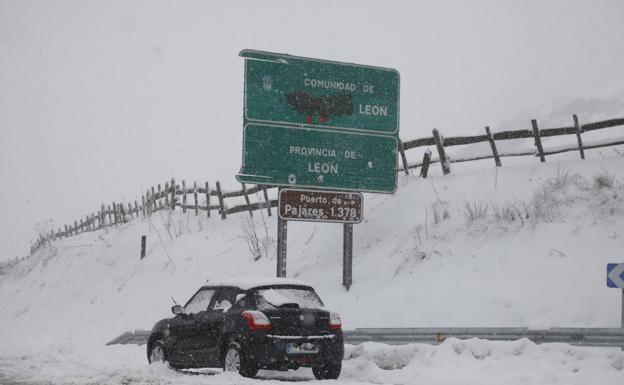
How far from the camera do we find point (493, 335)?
11.7 m

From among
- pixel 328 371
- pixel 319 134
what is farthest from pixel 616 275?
pixel 319 134

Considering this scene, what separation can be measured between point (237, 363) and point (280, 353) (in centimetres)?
67

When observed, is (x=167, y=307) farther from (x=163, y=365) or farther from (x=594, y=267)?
(x=594, y=267)

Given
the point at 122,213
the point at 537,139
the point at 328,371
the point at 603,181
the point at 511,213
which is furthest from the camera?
the point at 122,213

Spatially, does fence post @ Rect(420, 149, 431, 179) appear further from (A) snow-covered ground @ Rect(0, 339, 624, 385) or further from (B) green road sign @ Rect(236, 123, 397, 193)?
(A) snow-covered ground @ Rect(0, 339, 624, 385)

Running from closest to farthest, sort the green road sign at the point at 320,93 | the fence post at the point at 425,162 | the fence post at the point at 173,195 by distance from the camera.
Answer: the green road sign at the point at 320,93
the fence post at the point at 425,162
the fence post at the point at 173,195

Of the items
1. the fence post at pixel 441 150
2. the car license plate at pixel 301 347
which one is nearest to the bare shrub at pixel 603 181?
the fence post at pixel 441 150

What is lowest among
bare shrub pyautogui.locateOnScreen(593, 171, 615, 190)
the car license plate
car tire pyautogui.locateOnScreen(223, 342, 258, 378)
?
car tire pyautogui.locateOnScreen(223, 342, 258, 378)

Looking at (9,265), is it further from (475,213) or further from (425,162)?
(475,213)

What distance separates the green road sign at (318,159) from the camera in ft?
54.0

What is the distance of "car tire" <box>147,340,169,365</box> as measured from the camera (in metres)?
12.6

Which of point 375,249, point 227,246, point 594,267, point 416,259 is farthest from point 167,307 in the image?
point 594,267

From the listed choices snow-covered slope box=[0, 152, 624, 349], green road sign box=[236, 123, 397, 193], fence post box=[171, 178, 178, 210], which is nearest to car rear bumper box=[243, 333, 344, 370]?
snow-covered slope box=[0, 152, 624, 349]

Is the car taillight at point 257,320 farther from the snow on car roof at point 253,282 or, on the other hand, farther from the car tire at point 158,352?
the car tire at point 158,352
